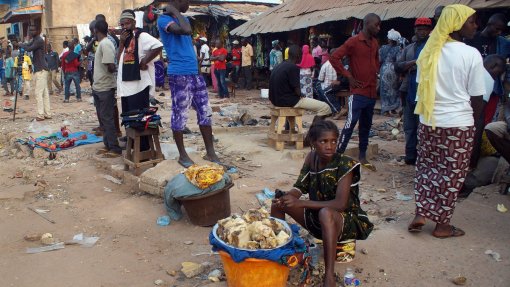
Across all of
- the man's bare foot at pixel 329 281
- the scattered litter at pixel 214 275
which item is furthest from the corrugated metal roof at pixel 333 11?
the scattered litter at pixel 214 275

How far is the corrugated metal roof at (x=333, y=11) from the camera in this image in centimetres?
912

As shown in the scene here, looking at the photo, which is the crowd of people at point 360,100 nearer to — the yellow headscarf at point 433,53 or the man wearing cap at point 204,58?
the yellow headscarf at point 433,53

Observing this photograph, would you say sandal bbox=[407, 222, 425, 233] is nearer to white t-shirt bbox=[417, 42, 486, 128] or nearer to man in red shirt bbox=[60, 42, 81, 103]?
white t-shirt bbox=[417, 42, 486, 128]

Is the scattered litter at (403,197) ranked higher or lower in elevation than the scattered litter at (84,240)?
higher

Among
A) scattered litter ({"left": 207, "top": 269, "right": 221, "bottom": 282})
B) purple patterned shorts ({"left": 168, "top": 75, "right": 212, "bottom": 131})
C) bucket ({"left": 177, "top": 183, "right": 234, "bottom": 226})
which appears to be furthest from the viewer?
purple patterned shorts ({"left": 168, "top": 75, "right": 212, "bottom": 131})

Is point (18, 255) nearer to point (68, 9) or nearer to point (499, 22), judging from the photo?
point (499, 22)

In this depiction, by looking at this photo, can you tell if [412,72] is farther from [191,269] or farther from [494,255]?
[191,269]

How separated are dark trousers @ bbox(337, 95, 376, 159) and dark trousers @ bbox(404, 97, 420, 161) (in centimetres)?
48

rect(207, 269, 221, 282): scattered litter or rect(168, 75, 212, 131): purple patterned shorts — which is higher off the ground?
rect(168, 75, 212, 131): purple patterned shorts

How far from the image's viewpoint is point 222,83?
1469 cm

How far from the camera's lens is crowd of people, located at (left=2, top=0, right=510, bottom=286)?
3.35 m

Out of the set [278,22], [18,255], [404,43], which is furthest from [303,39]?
[18,255]

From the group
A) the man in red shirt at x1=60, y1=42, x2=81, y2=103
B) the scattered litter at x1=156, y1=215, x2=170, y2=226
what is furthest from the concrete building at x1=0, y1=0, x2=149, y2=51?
the scattered litter at x1=156, y1=215, x2=170, y2=226

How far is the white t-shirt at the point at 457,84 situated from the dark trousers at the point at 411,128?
6.86 ft
